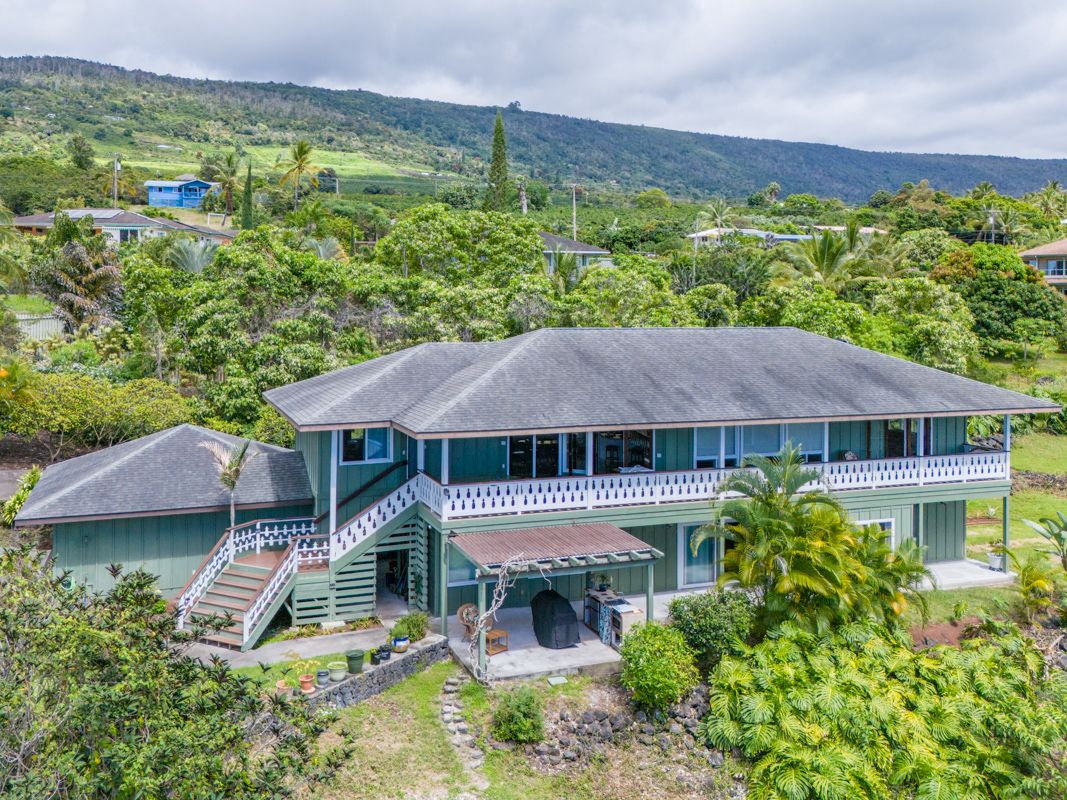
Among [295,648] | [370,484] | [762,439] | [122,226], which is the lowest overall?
[295,648]

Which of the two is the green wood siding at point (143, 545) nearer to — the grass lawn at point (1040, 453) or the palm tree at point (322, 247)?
the palm tree at point (322, 247)

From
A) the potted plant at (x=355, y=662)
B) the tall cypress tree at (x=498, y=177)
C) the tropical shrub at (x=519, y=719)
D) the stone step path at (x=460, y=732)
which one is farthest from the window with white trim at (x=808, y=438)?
the tall cypress tree at (x=498, y=177)

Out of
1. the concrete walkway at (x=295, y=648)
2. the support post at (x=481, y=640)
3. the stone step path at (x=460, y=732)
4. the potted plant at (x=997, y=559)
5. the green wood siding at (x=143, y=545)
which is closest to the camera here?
the stone step path at (x=460, y=732)

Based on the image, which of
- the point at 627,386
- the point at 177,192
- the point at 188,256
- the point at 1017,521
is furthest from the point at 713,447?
the point at 177,192

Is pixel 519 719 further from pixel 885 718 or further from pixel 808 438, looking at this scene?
pixel 808 438

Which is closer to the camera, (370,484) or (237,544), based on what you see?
(237,544)
